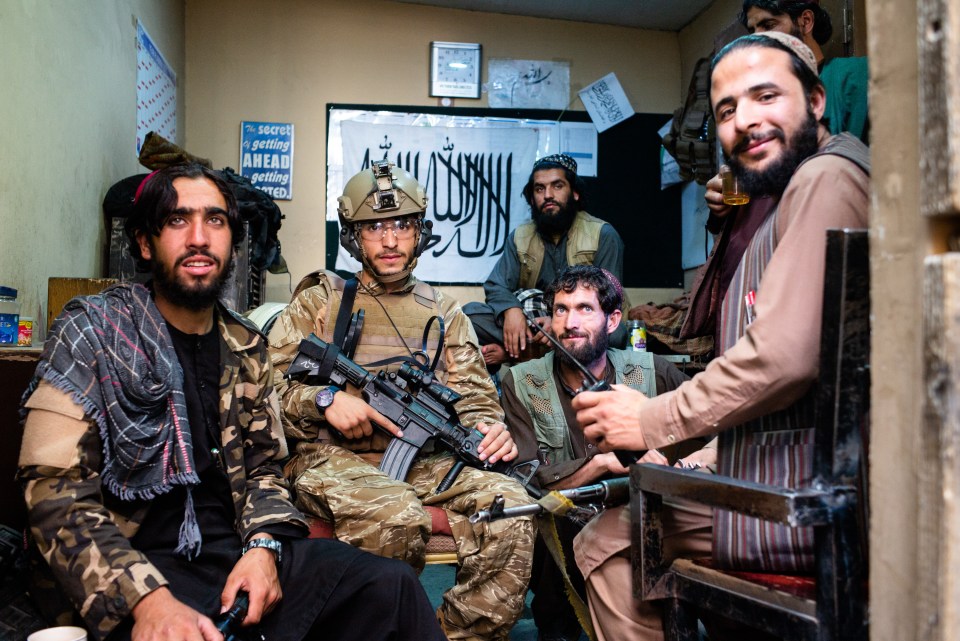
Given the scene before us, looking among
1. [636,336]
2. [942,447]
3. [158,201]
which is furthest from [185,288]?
[636,336]

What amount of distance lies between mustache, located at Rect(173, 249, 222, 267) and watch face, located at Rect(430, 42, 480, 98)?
4414 mm

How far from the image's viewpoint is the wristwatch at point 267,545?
211 centimetres

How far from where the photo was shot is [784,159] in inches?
72.3

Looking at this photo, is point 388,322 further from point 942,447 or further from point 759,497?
point 942,447

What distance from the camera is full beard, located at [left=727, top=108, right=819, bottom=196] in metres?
1.83

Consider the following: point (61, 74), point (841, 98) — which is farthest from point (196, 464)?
point (841, 98)

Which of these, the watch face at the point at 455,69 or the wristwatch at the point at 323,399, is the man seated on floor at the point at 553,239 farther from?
the wristwatch at the point at 323,399

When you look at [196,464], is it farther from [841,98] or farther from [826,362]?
[841,98]

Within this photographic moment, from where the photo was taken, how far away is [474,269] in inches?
255

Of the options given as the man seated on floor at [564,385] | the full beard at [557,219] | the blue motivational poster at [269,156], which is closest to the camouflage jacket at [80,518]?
the man seated on floor at [564,385]

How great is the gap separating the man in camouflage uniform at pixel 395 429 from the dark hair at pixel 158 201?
907 millimetres

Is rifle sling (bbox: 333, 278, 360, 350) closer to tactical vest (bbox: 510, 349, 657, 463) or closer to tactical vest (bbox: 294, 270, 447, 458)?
tactical vest (bbox: 294, 270, 447, 458)

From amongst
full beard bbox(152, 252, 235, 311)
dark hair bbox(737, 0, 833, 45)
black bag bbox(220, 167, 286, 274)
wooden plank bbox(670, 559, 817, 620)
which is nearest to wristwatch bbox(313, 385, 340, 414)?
full beard bbox(152, 252, 235, 311)

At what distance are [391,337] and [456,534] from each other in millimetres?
928
